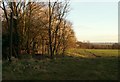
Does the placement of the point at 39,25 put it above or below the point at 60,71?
above

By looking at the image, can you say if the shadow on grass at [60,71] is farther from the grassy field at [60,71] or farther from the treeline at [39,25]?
the treeline at [39,25]

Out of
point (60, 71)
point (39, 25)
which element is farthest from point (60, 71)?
point (39, 25)

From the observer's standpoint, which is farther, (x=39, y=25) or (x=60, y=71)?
(x=39, y=25)

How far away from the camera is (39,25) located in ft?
133

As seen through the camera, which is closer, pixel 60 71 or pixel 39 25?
pixel 60 71

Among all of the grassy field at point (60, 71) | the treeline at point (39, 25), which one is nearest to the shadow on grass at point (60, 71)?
the grassy field at point (60, 71)

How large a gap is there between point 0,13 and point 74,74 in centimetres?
2557

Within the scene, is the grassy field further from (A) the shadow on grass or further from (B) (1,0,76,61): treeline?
(B) (1,0,76,61): treeline

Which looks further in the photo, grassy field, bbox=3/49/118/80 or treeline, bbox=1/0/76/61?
treeline, bbox=1/0/76/61

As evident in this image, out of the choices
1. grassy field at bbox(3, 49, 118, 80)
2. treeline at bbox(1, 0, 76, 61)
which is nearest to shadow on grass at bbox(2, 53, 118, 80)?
grassy field at bbox(3, 49, 118, 80)

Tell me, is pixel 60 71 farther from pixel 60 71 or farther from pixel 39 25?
pixel 39 25

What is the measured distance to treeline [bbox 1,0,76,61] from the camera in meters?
36.8

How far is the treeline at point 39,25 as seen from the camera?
121 ft

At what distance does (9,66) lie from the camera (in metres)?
16.7
